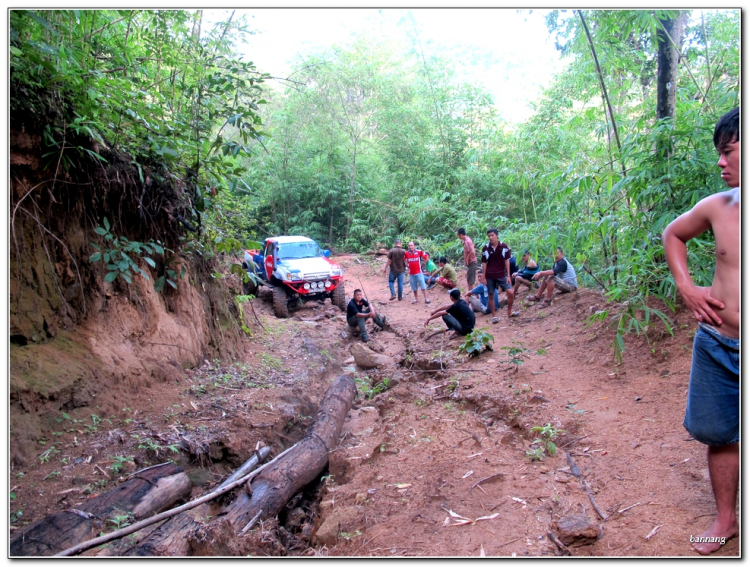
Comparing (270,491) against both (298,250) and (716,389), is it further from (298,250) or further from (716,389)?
(298,250)

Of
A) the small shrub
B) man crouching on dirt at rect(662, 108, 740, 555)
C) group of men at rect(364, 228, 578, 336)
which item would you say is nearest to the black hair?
man crouching on dirt at rect(662, 108, 740, 555)

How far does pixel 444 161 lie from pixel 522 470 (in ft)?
57.9

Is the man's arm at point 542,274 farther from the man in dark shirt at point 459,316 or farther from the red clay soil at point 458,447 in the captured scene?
the red clay soil at point 458,447

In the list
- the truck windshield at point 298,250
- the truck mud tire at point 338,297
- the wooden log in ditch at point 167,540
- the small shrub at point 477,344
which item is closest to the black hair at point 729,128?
the wooden log in ditch at point 167,540

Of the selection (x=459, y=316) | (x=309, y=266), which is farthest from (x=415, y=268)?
(x=459, y=316)

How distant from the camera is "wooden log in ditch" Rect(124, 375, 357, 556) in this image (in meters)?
3.06

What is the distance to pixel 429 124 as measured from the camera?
20703 millimetres

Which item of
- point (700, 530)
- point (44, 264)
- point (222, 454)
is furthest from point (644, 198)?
point (44, 264)

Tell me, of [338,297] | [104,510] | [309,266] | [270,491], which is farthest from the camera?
[338,297]

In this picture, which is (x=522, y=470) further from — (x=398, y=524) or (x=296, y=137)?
(x=296, y=137)

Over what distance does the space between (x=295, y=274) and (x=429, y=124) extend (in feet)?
39.9

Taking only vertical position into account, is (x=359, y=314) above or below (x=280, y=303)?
below

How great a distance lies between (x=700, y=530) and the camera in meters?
2.49

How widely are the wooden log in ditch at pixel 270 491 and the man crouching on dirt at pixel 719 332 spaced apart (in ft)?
9.53
